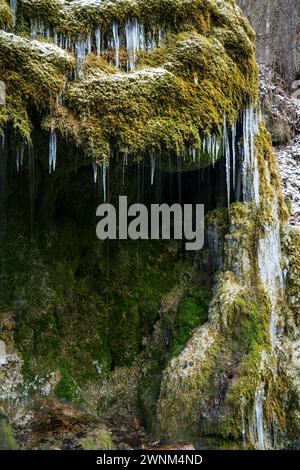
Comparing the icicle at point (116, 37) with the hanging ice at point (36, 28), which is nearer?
the hanging ice at point (36, 28)

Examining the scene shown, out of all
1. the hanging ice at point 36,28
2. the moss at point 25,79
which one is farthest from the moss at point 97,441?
the hanging ice at point 36,28

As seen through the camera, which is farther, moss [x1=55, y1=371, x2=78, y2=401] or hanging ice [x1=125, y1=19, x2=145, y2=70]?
moss [x1=55, y1=371, x2=78, y2=401]

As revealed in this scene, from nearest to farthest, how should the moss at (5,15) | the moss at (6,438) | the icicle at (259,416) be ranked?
the moss at (6,438) < the moss at (5,15) < the icicle at (259,416)

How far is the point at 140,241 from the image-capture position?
8.89 m

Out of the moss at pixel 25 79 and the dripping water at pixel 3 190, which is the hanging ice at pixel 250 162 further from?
the dripping water at pixel 3 190

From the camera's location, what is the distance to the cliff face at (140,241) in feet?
20.3

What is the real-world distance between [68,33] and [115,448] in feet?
18.4

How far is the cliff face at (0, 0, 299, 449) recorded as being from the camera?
20.3ft

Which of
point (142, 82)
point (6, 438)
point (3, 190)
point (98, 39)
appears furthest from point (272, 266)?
point (6, 438)

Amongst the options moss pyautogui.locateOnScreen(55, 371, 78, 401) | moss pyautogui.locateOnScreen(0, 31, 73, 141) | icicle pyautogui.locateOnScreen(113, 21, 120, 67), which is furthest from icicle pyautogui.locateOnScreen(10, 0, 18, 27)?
moss pyautogui.locateOnScreen(55, 371, 78, 401)

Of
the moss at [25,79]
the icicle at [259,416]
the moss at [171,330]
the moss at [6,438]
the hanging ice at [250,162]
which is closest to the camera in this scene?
the moss at [25,79]

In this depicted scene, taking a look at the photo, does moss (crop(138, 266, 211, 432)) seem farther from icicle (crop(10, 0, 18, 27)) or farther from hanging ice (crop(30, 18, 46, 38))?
icicle (crop(10, 0, 18, 27))

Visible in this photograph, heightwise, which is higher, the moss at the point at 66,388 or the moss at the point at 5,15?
the moss at the point at 5,15

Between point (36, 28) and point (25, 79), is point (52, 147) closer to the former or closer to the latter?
point (25, 79)
